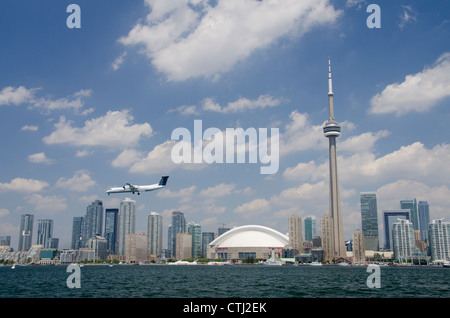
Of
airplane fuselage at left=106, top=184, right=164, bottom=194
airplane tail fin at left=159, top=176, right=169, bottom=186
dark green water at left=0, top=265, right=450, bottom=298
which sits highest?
airplane tail fin at left=159, top=176, right=169, bottom=186

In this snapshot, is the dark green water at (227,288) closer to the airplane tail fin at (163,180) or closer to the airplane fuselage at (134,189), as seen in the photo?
the airplane fuselage at (134,189)

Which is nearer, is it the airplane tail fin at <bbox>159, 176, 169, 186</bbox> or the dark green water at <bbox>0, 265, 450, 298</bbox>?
the dark green water at <bbox>0, 265, 450, 298</bbox>

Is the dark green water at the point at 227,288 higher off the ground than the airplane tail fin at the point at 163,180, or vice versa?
the airplane tail fin at the point at 163,180

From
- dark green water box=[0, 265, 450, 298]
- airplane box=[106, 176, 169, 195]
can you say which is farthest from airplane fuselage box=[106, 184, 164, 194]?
dark green water box=[0, 265, 450, 298]

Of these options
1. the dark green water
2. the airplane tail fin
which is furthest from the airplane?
the dark green water

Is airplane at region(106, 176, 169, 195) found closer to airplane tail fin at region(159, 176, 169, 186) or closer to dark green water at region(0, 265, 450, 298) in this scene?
airplane tail fin at region(159, 176, 169, 186)

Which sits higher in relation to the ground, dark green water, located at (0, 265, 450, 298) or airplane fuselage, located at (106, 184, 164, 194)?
airplane fuselage, located at (106, 184, 164, 194)

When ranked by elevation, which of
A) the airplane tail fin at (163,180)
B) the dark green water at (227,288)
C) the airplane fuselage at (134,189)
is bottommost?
the dark green water at (227,288)

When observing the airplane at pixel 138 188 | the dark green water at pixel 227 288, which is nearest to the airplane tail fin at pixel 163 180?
the airplane at pixel 138 188

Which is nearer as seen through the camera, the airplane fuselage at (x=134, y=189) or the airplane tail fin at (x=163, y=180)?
the airplane fuselage at (x=134, y=189)

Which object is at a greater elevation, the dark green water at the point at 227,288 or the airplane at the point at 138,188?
the airplane at the point at 138,188

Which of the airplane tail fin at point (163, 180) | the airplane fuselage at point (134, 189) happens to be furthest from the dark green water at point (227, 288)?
the airplane tail fin at point (163, 180)
